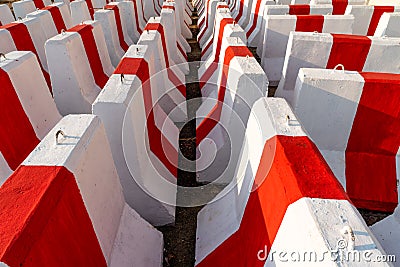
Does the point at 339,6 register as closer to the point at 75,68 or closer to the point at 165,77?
the point at 165,77

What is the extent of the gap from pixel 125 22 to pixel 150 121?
542 centimetres

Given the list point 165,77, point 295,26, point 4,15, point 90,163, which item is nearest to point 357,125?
point 90,163

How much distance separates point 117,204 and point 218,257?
986mm

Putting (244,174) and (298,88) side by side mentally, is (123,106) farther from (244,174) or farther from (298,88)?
(298,88)

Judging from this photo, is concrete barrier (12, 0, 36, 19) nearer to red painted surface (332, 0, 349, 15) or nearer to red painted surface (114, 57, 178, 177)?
red painted surface (114, 57, 178, 177)

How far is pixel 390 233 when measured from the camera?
3.17 m

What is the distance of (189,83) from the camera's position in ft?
24.1

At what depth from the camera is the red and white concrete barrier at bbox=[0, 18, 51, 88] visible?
210 inches

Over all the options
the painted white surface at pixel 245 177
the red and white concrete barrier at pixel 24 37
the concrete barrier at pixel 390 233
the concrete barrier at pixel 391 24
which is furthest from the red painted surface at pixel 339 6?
the painted white surface at pixel 245 177

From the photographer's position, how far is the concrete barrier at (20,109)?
3393mm

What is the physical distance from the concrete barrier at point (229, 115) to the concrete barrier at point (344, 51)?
3.39ft

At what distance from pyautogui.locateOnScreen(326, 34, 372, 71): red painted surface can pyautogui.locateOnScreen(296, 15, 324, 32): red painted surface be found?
1714 mm

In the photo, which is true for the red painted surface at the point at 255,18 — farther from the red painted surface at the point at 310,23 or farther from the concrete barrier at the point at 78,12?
the concrete barrier at the point at 78,12

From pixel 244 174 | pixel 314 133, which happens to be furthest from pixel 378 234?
pixel 244 174
